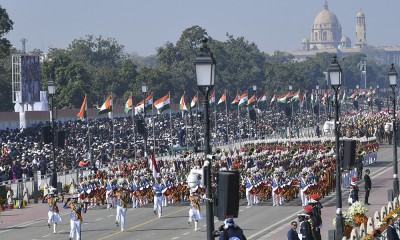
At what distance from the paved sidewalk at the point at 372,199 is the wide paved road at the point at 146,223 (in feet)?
0.57

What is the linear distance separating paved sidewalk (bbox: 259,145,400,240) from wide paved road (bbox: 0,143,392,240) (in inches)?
6.9

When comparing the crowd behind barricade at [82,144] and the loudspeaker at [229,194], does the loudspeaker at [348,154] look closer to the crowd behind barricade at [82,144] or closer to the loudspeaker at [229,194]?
the loudspeaker at [229,194]

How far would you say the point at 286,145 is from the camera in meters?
82.6

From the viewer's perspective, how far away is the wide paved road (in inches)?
1607

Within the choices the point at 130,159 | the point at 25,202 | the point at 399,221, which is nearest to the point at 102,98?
the point at 130,159

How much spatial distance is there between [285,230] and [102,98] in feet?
306

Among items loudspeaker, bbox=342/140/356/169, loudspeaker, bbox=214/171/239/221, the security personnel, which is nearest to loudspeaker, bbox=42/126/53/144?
the security personnel

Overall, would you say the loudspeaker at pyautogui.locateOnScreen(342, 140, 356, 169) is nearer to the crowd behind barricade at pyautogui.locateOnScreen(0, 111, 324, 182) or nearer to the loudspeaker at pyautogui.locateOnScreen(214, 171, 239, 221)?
the loudspeaker at pyautogui.locateOnScreen(214, 171, 239, 221)

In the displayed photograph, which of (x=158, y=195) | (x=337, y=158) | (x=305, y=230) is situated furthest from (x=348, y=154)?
(x=158, y=195)

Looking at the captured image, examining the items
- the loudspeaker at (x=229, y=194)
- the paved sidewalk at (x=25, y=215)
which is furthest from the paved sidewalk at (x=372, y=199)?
the loudspeaker at (x=229, y=194)

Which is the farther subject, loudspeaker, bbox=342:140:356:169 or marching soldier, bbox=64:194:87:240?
marching soldier, bbox=64:194:87:240

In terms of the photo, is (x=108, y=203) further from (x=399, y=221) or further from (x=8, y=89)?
(x=8, y=89)

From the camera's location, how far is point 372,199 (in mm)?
51562

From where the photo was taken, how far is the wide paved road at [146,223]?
4081 cm
